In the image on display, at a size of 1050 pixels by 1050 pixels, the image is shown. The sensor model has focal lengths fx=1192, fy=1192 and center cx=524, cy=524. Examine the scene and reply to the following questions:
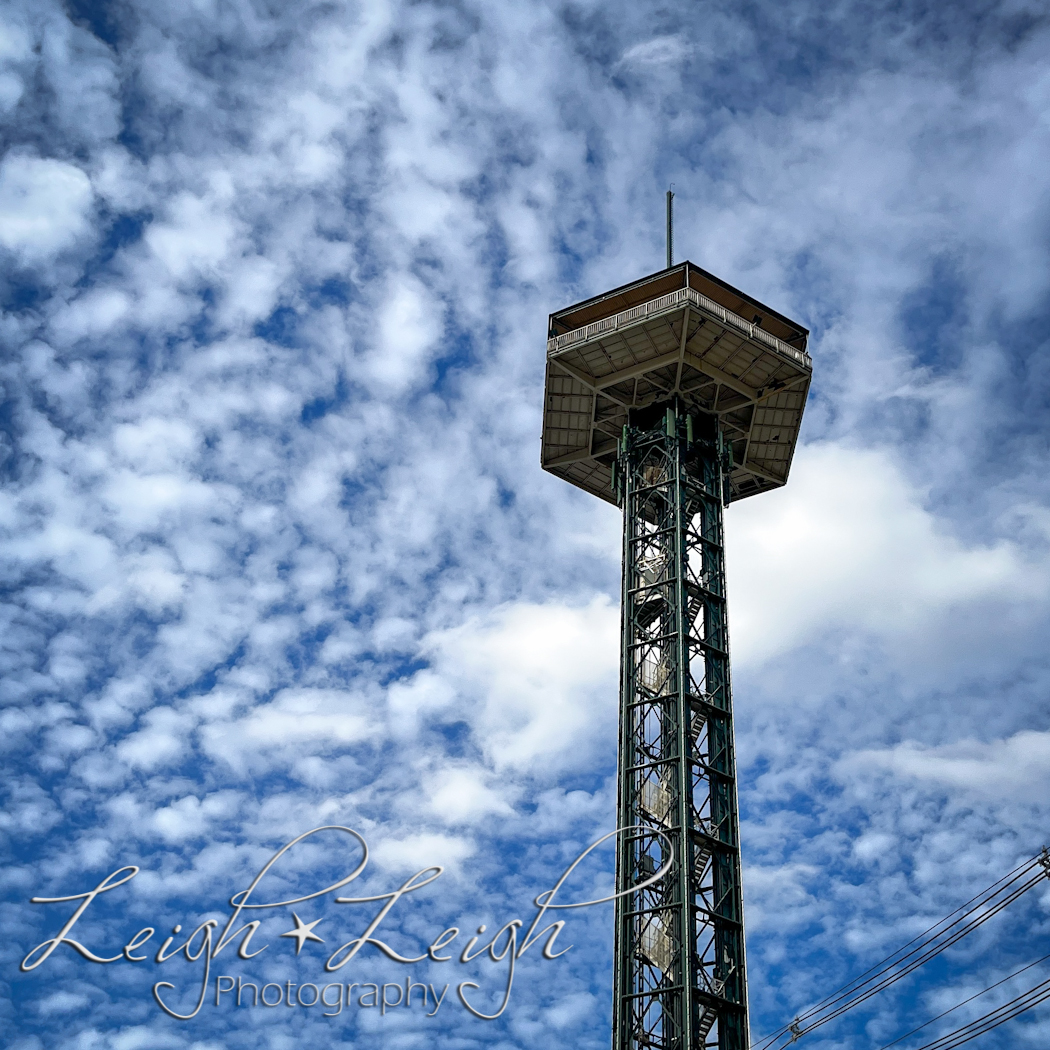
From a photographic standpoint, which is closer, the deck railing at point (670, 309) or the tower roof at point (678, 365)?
the deck railing at point (670, 309)

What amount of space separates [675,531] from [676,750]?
10.8 metres

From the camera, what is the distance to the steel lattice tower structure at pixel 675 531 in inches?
1827

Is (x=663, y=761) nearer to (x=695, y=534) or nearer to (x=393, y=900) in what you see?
(x=695, y=534)

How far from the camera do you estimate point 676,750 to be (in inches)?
1983

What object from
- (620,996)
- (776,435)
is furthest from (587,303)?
(620,996)

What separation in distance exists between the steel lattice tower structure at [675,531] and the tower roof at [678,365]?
0.25 feet

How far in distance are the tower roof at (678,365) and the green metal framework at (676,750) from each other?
1613 millimetres

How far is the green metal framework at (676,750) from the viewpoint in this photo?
150 feet

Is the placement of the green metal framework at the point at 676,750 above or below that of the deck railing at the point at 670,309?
below

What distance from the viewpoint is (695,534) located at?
Answer: 57.6 metres

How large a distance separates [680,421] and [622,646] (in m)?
12.2

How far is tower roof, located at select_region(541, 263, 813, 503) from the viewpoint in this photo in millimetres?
57531

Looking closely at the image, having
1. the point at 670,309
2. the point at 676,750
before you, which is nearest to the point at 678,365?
the point at 670,309

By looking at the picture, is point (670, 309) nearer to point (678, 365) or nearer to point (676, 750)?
point (678, 365)
